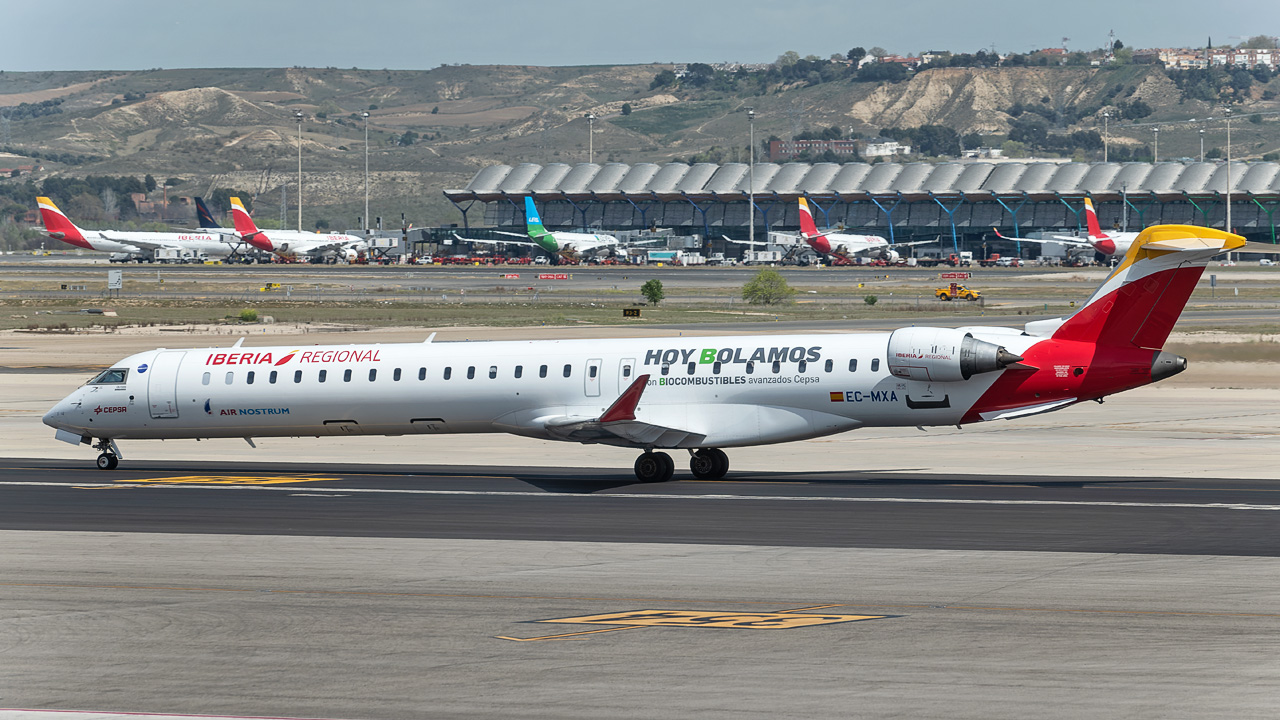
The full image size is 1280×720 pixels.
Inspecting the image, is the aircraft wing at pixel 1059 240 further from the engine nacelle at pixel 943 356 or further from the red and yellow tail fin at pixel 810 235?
the engine nacelle at pixel 943 356

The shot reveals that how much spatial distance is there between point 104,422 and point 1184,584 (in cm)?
2435

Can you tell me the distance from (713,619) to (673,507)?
996 cm

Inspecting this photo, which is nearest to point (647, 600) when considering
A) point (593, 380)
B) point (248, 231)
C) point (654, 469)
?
point (654, 469)

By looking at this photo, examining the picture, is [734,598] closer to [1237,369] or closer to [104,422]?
[104,422]

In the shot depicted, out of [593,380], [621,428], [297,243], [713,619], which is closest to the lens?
[713,619]

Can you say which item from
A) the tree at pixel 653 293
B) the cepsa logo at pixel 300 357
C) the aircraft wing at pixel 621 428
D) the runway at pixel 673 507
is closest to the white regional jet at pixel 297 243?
the tree at pixel 653 293

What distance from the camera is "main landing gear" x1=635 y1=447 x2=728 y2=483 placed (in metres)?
30.9

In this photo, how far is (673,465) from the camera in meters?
31.0

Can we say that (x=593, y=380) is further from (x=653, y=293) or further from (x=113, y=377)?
(x=653, y=293)

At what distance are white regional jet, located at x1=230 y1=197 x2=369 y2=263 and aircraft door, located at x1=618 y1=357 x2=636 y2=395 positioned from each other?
147 metres

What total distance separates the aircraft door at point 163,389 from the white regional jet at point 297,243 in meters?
142

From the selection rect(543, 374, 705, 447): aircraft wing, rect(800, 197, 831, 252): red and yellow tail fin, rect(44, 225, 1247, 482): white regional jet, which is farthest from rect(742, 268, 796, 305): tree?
rect(800, 197, 831, 252): red and yellow tail fin

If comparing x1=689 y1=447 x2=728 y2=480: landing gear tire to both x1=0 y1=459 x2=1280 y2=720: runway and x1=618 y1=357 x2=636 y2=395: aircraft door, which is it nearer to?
x1=0 y1=459 x2=1280 y2=720: runway

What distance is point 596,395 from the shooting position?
31.0m
